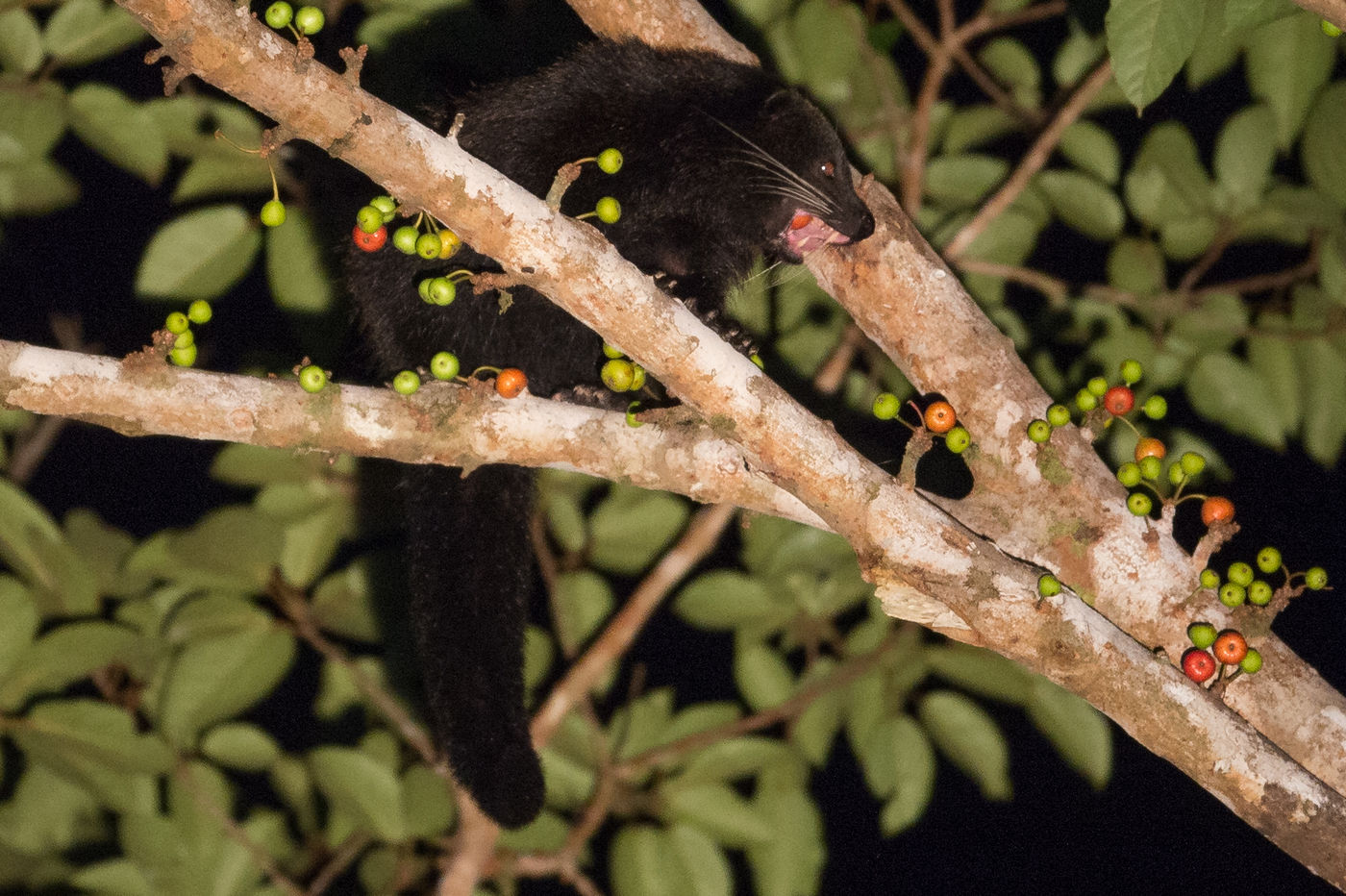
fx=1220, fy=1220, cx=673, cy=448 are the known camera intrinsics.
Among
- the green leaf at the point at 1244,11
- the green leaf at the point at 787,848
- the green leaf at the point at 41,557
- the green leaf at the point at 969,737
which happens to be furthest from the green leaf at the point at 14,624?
the green leaf at the point at 1244,11

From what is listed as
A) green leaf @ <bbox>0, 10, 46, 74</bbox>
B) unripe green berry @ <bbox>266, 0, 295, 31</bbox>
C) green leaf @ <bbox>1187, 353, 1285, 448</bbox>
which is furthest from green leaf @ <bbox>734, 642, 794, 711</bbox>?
green leaf @ <bbox>0, 10, 46, 74</bbox>

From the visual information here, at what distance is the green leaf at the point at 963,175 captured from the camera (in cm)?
281

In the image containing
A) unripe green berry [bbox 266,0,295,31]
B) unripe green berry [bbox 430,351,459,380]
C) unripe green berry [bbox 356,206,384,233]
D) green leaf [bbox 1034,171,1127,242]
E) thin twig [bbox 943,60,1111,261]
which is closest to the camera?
unripe green berry [bbox 266,0,295,31]

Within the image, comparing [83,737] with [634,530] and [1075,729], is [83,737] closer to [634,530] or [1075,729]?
[634,530]

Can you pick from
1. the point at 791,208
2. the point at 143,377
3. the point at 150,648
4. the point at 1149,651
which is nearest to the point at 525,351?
the point at 791,208

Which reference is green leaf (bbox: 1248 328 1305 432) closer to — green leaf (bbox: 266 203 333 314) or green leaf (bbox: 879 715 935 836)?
green leaf (bbox: 879 715 935 836)

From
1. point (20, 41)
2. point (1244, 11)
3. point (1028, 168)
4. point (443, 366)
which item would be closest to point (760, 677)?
point (443, 366)

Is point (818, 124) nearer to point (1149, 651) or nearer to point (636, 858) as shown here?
point (1149, 651)

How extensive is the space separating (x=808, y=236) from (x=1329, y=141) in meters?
1.07

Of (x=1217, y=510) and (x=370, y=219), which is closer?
(x=370, y=219)

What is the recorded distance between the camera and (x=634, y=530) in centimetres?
271

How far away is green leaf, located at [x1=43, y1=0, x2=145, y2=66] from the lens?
7.95 feet

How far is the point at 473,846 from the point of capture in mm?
2719

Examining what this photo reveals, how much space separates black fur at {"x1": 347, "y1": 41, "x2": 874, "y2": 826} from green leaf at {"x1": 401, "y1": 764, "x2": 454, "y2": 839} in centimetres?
35
